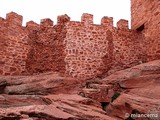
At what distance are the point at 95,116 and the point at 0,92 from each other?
3.80 meters

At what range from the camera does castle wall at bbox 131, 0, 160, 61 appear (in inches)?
461

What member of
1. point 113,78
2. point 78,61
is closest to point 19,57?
point 78,61

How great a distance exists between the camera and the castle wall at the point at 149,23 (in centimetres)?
1172

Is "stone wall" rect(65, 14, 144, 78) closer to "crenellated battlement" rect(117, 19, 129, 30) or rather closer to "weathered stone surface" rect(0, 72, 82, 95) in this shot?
"crenellated battlement" rect(117, 19, 129, 30)

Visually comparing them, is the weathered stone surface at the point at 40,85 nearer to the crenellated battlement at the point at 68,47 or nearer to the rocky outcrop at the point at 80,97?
the rocky outcrop at the point at 80,97

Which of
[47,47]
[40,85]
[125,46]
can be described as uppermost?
[125,46]

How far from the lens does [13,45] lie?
12.6 meters

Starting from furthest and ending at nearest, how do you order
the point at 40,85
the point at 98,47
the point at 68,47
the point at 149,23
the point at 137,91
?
the point at 98,47, the point at 68,47, the point at 149,23, the point at 40,85, the point at 137,91

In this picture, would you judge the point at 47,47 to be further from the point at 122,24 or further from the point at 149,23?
the point at 149,23

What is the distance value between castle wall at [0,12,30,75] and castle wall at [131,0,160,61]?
571 centimetres

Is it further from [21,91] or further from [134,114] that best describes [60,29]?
[134,114]

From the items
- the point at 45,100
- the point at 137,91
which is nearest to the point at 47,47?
the point at 45,100

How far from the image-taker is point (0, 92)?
360 inches

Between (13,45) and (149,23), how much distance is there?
257 inches
